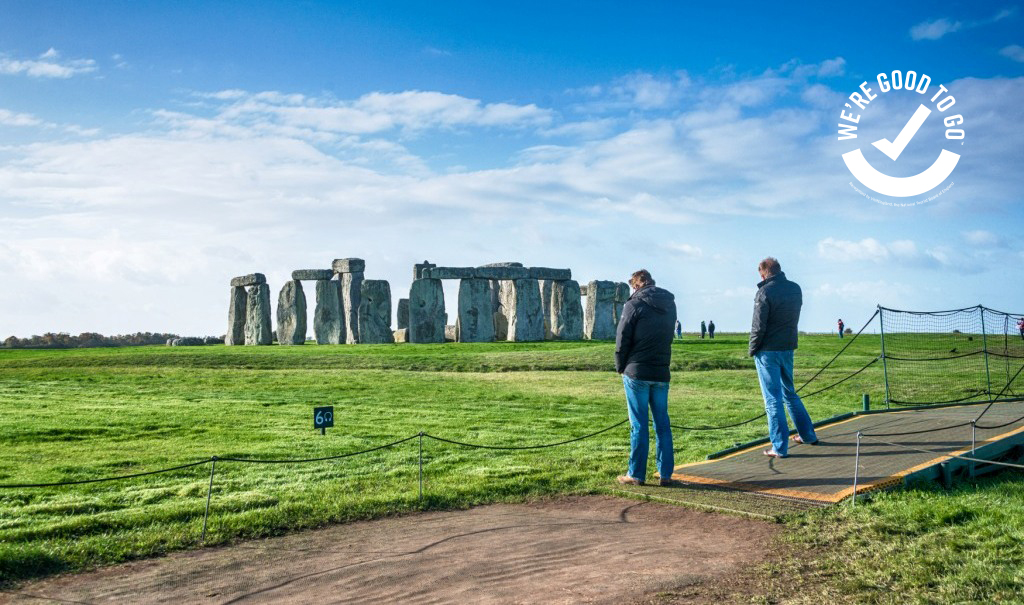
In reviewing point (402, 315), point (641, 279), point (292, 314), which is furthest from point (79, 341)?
point (641, 279)

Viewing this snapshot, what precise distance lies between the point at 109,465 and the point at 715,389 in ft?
41.3

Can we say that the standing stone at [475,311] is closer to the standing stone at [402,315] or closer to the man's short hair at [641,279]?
the standing stone at [402,315]

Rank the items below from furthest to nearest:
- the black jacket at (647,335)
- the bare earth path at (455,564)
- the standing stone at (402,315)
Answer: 1. the standing stone at (402,315)
2. the black jacket at (647,335)
3. the bare earth path at (455,564)

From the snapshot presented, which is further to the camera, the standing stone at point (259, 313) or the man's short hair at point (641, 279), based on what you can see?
the standing stone at point (259, 313)

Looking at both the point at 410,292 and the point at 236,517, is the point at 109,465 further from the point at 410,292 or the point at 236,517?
the point at 410,292

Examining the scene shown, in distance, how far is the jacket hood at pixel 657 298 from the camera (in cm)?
764

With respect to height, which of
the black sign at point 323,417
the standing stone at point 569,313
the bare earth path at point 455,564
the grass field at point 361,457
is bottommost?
the bare earth path at point 455,564

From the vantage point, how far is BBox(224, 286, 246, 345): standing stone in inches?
1411

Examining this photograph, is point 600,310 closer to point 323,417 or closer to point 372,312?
point 372,312

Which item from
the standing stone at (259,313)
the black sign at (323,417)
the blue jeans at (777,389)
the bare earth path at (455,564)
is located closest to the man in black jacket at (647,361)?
the bare earth path at (455,564)

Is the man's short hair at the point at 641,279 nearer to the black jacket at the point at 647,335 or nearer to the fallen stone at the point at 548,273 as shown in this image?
the black jacket at the point at 647,335

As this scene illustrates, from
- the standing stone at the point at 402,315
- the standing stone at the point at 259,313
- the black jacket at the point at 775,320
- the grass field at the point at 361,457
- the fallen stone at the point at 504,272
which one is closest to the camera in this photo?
the grass field at the point at 361,457

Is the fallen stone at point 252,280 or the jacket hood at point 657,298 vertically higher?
the fallen stone at point 252,280

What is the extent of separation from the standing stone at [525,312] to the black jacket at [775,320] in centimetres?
2610
